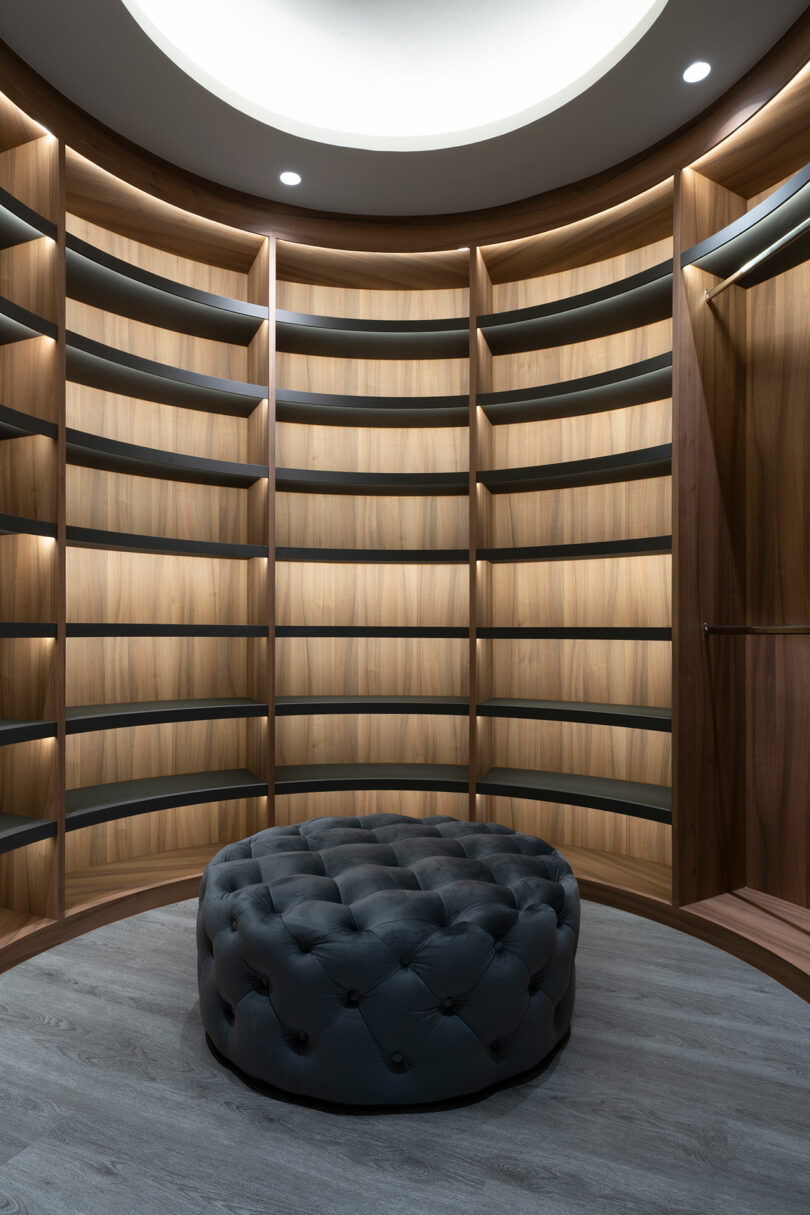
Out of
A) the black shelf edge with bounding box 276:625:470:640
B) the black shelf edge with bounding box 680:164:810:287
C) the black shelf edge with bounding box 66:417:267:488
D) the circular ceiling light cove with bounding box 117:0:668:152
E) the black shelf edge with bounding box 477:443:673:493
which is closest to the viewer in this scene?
the black shelf edge with bounding box 680:164:810:287

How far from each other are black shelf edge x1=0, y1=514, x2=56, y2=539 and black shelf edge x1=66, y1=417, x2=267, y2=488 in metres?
0.37

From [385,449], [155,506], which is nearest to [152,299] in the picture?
[155,506]

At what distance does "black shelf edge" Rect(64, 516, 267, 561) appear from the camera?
2.87 metres

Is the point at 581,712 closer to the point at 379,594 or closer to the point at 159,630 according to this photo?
the point at 379,594

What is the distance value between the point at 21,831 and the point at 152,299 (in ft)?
7.42

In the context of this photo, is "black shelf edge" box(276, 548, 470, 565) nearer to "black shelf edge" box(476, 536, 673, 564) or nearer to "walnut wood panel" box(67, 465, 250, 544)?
"black shelf edge" box(476, 536, 673, 564)

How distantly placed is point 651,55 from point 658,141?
51cm

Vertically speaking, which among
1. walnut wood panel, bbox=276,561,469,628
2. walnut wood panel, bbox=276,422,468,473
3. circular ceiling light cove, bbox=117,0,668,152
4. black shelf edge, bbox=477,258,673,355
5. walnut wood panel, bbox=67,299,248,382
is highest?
circular ceiling light cove, bbox=117,0,668,152

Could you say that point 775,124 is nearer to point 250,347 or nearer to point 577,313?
point 577,313

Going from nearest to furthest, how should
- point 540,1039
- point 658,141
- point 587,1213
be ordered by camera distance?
point 587,1213 < point 540,1039 < point 658,141

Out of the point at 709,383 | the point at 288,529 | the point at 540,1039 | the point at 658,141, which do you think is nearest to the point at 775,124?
the point at 658,141

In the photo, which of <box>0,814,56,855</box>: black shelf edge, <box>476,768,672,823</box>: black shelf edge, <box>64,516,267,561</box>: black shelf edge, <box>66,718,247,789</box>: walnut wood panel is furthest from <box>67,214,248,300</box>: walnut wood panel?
<box>476,768,672,823</box>: black shelf edge

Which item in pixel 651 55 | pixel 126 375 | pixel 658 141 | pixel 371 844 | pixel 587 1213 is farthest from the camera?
pixel 126 375

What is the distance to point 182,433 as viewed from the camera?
3629 mm
